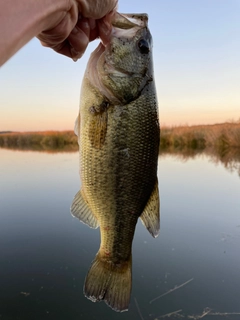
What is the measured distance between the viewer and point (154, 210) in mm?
2072

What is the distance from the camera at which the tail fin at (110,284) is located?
78.9 inches

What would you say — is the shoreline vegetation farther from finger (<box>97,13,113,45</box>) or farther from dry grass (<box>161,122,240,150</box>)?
finger (<box>97,13,113,45</box>)

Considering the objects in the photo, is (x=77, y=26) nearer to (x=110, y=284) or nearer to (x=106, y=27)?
(x=106, y=27)

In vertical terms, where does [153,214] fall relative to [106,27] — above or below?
below

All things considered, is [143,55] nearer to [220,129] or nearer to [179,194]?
[179,194]

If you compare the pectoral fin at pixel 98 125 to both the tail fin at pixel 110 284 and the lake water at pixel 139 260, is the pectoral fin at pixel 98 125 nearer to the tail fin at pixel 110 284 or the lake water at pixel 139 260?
the tail fin at pixel 110 284

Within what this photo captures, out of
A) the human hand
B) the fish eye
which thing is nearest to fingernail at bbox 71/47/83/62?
the human hand

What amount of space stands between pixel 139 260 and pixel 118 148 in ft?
17.3

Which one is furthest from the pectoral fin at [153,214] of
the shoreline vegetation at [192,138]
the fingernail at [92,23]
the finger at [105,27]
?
the shoreline vegetation at [192,138]

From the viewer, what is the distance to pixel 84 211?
2084 millimetres

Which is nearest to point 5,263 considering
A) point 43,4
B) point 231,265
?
point 231,265

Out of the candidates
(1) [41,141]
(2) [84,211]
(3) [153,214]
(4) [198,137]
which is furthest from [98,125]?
(1) [41,141]

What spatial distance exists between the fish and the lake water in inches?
139

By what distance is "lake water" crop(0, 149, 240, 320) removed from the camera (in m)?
5.32
